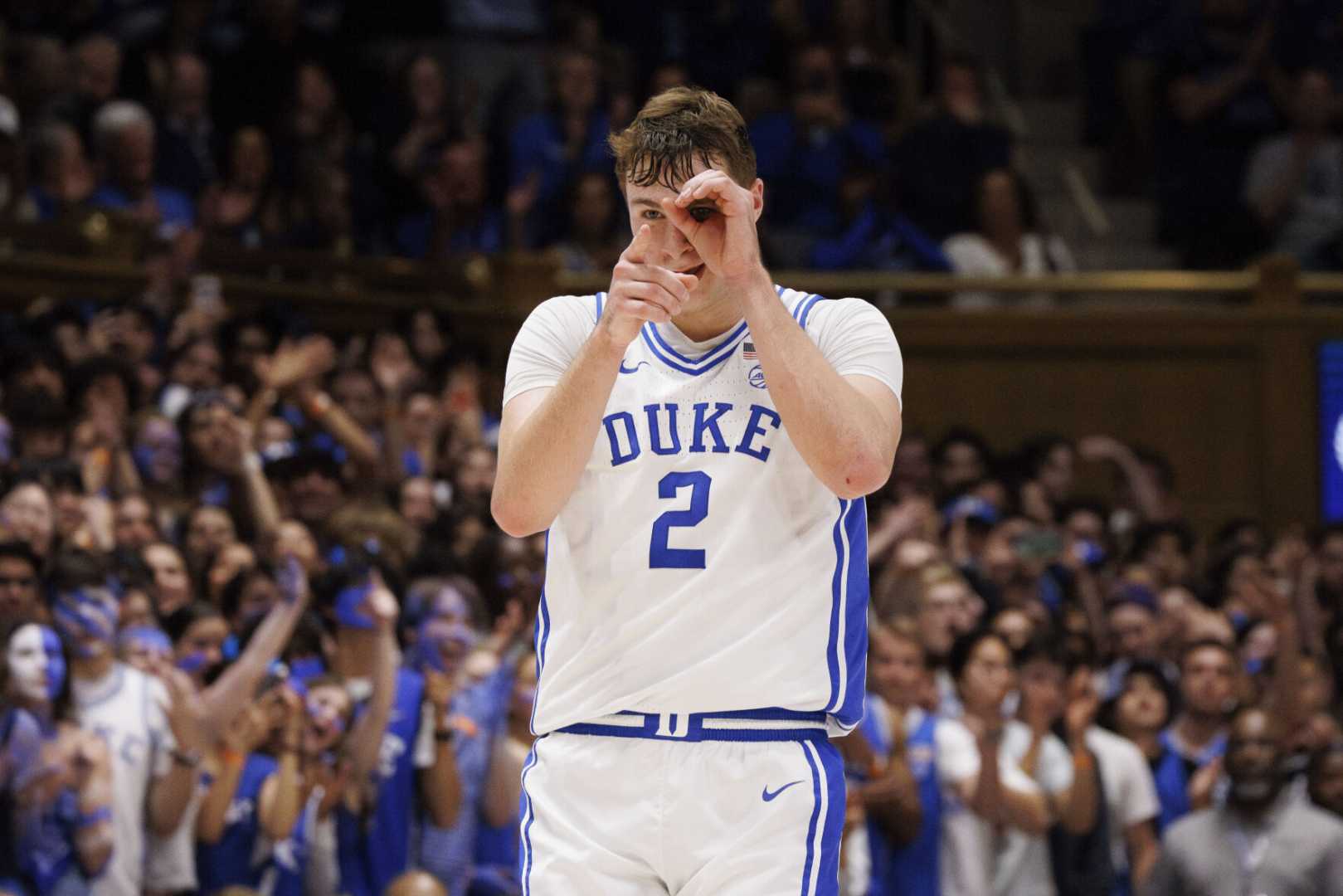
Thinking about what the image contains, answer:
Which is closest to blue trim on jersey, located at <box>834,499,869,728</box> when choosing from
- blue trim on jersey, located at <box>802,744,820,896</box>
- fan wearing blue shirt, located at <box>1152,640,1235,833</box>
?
→ blue trim on jersey, located at <box>802,744,820,896</box>

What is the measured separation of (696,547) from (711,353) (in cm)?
32

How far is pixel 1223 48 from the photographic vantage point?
1304cm

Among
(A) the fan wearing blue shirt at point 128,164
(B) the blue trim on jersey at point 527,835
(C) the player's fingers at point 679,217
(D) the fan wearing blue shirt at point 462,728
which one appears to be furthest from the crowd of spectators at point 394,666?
(C) the player's fingers at point 679,217

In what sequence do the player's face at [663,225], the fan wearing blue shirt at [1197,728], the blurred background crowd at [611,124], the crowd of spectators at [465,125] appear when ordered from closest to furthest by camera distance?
the player's face at [663,225], the fan wearing blue shirt at [1197,728], the crowd of spectators at [465,125], the blurred background crowd at [611,124]

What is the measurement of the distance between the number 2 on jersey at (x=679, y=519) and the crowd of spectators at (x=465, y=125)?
246 inches

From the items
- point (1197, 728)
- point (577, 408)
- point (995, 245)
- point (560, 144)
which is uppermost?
point (560, 144)

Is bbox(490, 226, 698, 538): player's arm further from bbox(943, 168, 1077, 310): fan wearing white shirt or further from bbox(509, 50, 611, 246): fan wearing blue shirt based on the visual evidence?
bbox(943, 168, 1077, 310): fan wearing white shirt

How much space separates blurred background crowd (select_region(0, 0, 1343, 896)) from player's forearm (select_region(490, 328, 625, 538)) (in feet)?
10.6

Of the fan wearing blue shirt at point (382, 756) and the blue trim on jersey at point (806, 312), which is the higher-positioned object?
the blue trim on jersey at point (806, 312)

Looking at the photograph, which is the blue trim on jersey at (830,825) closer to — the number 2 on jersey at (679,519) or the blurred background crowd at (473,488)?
the number 2 on jersey at (679,519)

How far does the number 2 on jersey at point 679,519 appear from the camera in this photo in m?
3.32

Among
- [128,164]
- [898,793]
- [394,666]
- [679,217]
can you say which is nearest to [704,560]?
[679,217]

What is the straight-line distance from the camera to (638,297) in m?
3.14

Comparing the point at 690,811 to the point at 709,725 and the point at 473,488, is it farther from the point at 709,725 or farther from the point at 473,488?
the point at 473,488
